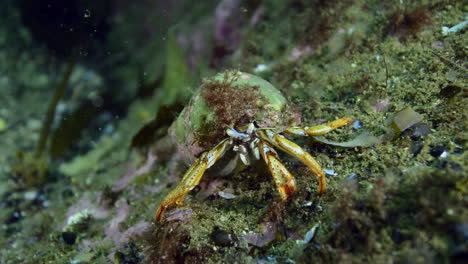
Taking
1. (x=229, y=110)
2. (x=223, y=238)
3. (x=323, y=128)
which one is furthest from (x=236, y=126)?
(x=223, y=238)

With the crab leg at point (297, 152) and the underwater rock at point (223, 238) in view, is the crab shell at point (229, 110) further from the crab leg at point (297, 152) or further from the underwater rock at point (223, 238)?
the underwater rock at point (223, 238)

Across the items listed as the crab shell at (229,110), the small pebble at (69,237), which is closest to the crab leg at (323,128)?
the crab shell at (229,110)

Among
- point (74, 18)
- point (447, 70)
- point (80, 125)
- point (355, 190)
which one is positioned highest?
point (74, 18)

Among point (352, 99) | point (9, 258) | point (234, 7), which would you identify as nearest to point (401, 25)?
point (352, 99)

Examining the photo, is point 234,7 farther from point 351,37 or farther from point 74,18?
point 74,18

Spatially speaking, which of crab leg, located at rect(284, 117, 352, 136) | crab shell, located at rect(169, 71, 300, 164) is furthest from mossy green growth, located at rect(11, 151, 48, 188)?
crab leg, located at rect(284, 117, 352, 136)

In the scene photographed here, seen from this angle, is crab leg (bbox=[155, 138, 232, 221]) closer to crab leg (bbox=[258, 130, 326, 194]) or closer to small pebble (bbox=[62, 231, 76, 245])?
crab leg (bbox=[258, 130, 326, 194])
